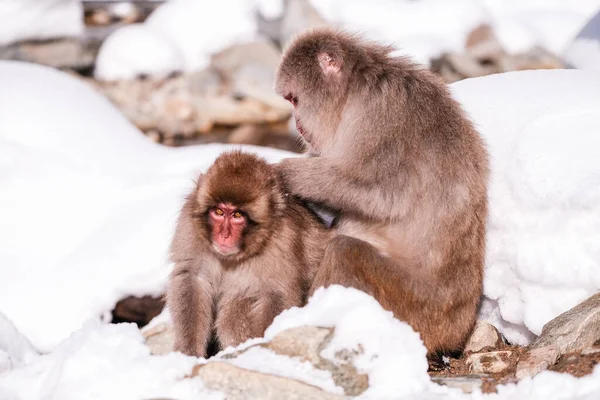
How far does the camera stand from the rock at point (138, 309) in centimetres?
519

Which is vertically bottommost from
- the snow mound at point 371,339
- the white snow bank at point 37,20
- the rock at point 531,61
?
the white snow bank at point 37,20

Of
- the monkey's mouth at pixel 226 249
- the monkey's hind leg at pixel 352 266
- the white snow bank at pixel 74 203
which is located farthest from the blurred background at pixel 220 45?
the monkey's hind leg at pixel 352 266

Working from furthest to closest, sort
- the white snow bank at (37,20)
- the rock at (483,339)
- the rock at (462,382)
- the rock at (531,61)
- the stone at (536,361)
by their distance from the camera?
the rock at (531,61)
the white snow bank at (37,20)
the rock at (483,339)
the stone at (536,361)
the rock at (462,382)

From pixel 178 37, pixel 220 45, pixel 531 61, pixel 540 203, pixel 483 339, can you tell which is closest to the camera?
pixel 540 203

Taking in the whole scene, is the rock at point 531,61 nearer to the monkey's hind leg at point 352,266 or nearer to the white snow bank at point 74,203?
the white snow bank at point 74,203

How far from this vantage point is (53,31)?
992 centimetres

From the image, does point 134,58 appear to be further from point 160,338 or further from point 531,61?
point 160,338

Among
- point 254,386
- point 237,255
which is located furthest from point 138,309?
point 254,386

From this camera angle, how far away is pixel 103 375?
301 centimetres

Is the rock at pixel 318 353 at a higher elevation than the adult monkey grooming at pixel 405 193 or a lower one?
lower

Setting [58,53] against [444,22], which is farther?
[444,22]

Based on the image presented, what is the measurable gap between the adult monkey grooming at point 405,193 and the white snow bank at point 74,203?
1.54 metres

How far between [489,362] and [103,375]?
1.52 metres

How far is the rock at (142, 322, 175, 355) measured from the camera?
4258 millimetres
